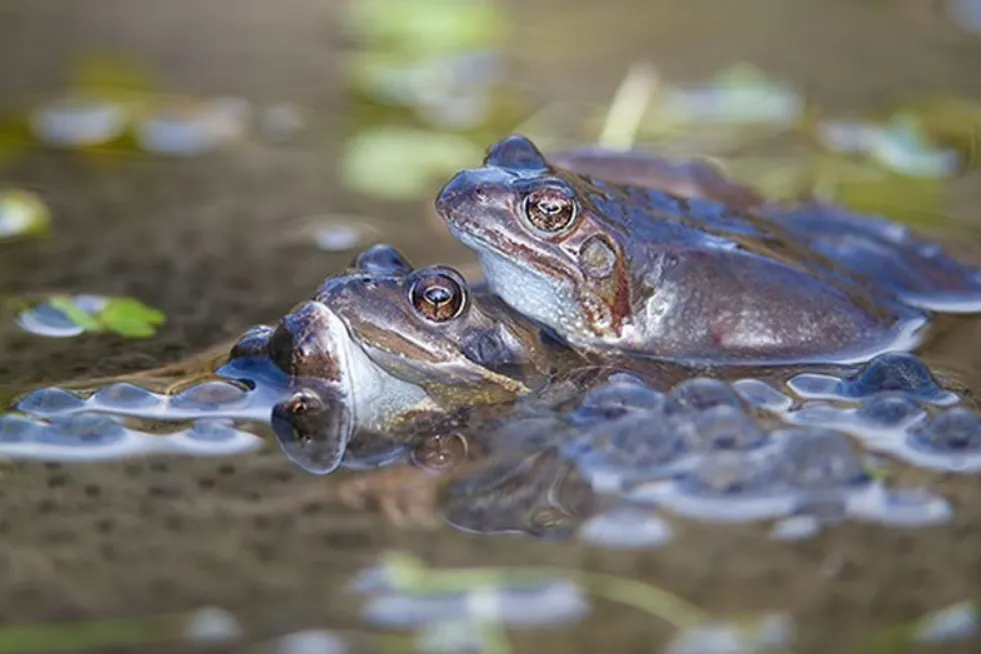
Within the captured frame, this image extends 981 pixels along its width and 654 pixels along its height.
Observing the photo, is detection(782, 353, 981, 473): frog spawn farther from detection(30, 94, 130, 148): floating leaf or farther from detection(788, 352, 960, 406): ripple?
detection(30, 94, 130, 148): floating leaf

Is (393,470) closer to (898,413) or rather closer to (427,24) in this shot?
(898,413)

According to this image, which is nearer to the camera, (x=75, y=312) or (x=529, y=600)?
(x=529, y=600)

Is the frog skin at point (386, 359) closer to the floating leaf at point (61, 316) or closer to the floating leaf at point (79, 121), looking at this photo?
the floating leaf at point (61, 316)

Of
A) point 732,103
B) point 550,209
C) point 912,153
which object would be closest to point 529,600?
point 550,209

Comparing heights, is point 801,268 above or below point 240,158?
above

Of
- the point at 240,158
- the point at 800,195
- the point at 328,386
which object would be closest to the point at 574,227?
the point at 328,386

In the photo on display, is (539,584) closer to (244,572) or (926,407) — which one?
(244,572)

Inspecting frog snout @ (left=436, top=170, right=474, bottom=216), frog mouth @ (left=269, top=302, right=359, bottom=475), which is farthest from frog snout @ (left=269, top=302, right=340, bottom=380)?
frog snout @ (left=436, top=170, right=474, bottom=216)
